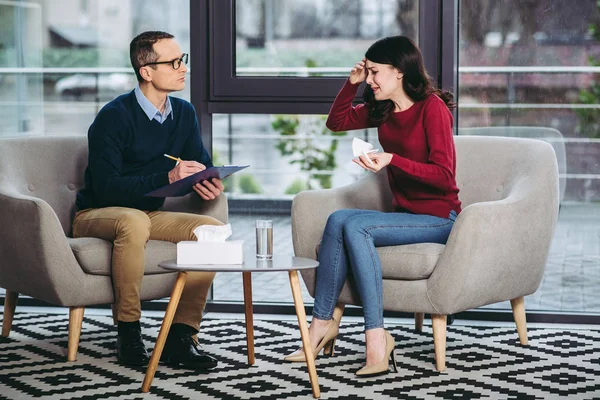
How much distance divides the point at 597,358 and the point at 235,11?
2.14 metres

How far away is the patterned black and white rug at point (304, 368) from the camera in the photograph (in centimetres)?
315

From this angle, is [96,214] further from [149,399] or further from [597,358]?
[597,358]

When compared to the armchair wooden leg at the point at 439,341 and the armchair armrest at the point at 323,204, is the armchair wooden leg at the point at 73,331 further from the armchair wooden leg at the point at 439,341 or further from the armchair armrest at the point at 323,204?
the armchair wooden leg at the point at 439,341

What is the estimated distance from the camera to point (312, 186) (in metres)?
4.58

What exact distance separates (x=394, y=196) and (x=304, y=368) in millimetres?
750

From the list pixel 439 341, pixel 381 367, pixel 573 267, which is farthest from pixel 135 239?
pixel 573 267

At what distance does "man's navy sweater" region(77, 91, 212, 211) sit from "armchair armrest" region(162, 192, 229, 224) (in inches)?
3.6

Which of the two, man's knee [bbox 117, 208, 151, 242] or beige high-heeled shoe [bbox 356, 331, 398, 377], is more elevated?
man's knee [bbox 117, 208, 151, 242]

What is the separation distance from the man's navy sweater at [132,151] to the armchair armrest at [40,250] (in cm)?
28

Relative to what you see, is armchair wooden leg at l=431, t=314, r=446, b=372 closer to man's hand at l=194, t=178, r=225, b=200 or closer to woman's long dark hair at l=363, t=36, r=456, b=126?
woman's long dark hair at l=363, t=36, r=456, b=126

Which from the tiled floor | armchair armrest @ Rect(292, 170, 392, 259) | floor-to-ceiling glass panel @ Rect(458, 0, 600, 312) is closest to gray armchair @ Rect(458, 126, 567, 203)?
floor-to-ceiling glass panel @ Rect(458, 0, 600, 312)

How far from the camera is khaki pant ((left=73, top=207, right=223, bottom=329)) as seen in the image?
3.51 meters

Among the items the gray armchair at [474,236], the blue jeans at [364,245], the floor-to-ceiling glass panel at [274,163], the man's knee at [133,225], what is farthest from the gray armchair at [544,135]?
the man's knee at [133,225]

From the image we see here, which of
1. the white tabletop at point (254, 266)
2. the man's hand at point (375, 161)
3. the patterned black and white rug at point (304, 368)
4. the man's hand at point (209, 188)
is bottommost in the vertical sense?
the patterned black and white rug at point (304, 368)
